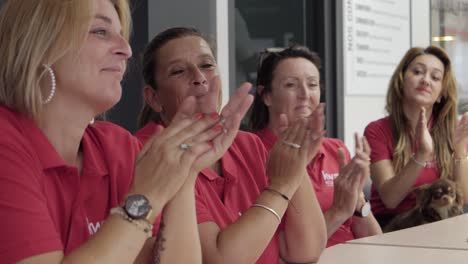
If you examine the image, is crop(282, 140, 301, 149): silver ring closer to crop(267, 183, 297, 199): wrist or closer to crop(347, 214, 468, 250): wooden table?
crop(267, 183, 297, 199): wrist

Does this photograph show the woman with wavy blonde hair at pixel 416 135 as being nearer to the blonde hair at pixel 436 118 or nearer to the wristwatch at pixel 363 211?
the blonde hair at pixel 436 118

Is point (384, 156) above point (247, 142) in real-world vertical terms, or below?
below

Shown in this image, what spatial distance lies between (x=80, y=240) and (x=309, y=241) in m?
0.84

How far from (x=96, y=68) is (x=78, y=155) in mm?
210

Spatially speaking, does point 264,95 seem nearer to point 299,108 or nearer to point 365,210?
point 299,108

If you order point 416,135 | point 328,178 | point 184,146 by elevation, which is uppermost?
point 184,146

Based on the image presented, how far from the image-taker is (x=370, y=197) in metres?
3.65

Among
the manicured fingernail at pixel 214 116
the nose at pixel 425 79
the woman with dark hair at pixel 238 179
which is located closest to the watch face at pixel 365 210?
the woman with dark hair at pixel 238 179

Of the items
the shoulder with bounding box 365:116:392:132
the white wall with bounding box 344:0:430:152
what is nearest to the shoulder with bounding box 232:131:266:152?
the shoulder with bounding box 365:116:392:132

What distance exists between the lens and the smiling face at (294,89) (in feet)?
8.66

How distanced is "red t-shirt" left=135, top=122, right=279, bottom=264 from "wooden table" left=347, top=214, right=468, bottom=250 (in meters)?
0.36

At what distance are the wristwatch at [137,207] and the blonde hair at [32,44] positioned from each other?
267mm

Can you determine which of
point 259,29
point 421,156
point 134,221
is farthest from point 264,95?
point 259,29

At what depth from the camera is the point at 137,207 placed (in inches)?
49.6
